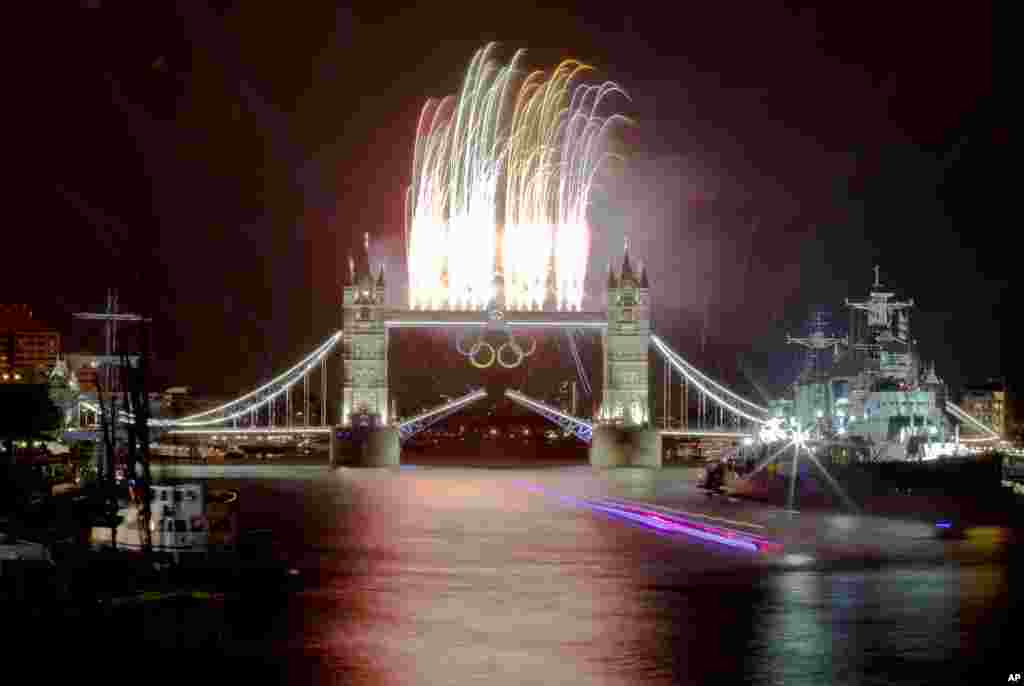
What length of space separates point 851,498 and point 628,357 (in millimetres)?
35859

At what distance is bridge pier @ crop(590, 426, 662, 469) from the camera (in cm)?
7900

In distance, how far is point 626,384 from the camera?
81.5 m

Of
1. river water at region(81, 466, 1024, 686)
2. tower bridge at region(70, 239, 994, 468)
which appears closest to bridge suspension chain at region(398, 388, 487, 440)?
tower bridge at region(70, 239, 994, 468)

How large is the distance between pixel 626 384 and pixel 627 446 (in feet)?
12.8

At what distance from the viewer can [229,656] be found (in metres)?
16.6

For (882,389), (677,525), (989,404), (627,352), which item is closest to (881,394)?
(882,389)

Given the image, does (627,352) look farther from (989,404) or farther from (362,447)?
(989,404)

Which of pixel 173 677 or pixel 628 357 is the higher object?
pixel 628 357

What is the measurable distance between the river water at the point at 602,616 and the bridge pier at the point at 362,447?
45115mm

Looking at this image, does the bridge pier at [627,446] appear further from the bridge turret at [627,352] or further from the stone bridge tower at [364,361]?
the stone bridge tower at [364,361]

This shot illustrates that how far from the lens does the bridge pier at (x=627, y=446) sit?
79.0m

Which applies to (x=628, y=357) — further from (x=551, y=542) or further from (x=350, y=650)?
(x=350, y=650)

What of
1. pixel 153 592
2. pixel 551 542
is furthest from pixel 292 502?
pixel 153 592

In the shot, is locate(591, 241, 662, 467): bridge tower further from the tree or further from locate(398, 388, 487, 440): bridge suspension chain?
the tree
